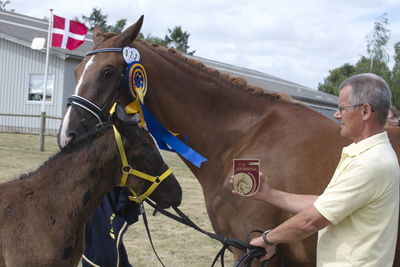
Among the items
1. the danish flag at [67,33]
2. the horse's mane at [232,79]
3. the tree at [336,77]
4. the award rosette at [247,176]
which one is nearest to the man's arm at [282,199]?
the award rosette at [247,176]

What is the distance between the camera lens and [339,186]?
2438mm

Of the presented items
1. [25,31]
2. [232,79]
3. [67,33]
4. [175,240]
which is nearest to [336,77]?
[25,31]

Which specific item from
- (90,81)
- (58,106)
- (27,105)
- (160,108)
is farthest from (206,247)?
(27,105)

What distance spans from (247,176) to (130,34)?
1.77m

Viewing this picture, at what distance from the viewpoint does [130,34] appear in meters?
4.00

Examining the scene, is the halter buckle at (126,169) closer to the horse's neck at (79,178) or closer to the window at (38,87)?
the horse's neck at (79,178)

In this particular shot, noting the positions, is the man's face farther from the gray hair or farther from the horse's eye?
the horse's eye

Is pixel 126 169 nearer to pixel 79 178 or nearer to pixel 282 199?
pixel 79 178

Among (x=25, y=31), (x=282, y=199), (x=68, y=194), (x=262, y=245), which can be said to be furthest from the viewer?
(x=25, y=31)

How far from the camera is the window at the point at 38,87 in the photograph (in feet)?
74.4

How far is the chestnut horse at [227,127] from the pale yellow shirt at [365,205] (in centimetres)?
94

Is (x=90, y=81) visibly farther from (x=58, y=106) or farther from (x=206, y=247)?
(x=58, y=106)

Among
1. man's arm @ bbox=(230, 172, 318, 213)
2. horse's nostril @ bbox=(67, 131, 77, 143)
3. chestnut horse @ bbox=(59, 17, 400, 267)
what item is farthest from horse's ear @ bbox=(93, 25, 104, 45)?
man's arm @ bbox=(230, 172, 318, 213)

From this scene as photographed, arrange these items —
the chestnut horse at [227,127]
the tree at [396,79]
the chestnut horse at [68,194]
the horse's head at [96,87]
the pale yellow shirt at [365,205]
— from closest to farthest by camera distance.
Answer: the pale yellow shirt at [365,205] < the chestnut horse at [68,194] < the chestnut horse at [227,127] < the horse's head at [96,87] < the tree at [396,79]
